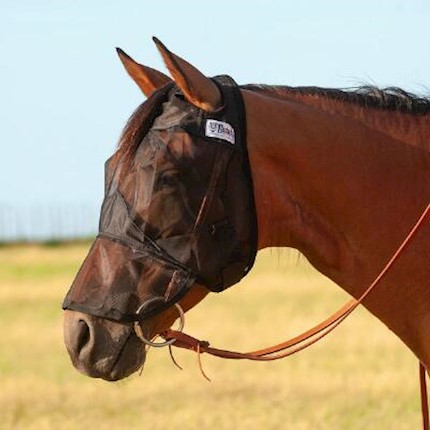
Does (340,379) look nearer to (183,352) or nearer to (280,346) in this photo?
(183,352)

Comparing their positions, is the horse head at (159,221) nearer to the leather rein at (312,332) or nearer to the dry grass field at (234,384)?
the leather rein at (312,332)

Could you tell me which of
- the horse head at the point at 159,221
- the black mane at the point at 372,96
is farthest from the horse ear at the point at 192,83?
the black mane at the point at 372,96

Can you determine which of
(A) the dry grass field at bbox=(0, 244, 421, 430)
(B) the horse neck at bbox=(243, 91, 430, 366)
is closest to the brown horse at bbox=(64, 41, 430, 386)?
(B) the horse neck at bbox=(243, 91, 430, 366)

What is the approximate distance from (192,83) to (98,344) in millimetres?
1145

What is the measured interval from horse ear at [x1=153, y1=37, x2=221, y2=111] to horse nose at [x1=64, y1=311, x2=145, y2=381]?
3.25 ft

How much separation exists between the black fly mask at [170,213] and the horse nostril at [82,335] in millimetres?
75

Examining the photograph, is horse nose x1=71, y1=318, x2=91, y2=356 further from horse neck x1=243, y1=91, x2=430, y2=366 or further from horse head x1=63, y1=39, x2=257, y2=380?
horse neck x1=243, y1=91, x2=430, y2=366

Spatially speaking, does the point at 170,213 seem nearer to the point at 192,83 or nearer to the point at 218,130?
the point at 218,130

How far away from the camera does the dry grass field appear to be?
44.6ft

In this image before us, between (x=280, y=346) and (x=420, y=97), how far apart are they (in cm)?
129

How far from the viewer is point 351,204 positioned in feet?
20.8

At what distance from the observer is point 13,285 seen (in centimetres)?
3900

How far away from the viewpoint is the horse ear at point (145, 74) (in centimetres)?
650

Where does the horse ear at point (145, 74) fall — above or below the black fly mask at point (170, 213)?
above
